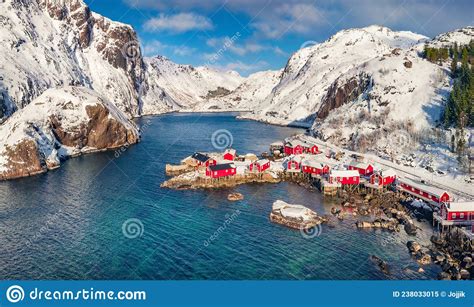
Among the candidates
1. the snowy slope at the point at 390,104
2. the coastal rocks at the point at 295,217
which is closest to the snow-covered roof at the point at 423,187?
the coastal rocks at the point at 295,217

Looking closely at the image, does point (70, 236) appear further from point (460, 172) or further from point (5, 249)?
point (460, 172)

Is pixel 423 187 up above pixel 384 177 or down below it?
below

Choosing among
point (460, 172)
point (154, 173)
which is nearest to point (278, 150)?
point (154, 173)

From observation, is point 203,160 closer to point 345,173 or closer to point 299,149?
point 299,149

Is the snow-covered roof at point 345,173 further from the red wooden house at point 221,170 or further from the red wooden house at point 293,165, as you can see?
the red wooden house at point 221,170

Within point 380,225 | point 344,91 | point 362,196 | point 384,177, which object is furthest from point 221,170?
point 344,91

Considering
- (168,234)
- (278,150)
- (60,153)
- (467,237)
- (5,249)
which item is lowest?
(5,249)

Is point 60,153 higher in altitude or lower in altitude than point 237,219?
higher

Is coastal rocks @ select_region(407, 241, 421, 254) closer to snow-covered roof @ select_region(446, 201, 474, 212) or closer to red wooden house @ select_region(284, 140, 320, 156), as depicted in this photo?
snow-covered roof @ select_region(446, 201, 474, 212)

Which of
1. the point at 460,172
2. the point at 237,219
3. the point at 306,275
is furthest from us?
the point at 460,172
